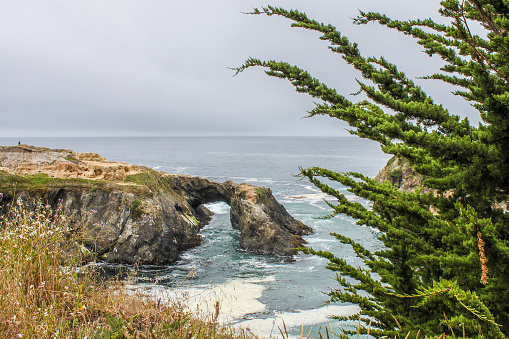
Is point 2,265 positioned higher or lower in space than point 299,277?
higher

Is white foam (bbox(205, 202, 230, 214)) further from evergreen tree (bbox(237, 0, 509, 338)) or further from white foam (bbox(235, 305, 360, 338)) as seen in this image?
evergreen tree (bbox(237, 0, 509, 338))

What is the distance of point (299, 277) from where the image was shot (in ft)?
63.0


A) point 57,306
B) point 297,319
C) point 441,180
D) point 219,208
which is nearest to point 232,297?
point 297,319

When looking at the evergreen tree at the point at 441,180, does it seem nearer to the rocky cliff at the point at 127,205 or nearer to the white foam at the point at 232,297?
the white foam at the point at 232,297

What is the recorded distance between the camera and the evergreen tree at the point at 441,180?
8.82 ft

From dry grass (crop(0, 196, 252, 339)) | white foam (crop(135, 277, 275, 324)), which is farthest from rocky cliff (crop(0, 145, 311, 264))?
dry grass (crop(0, 196, 252, 339))

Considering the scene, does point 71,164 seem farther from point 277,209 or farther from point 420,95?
point 420,95

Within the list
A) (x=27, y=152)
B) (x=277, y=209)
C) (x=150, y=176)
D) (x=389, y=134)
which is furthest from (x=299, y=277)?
(x=27, y=152)

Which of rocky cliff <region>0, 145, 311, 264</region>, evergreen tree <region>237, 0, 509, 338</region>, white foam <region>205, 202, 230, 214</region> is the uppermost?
evergreen tree <region>237, 0, 509, 338</region>

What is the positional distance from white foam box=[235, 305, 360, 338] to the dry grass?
8313 mm

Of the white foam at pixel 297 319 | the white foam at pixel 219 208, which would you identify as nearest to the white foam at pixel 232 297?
the white foam at pixel 297 319

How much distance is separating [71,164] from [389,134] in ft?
79.6

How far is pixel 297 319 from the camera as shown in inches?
551

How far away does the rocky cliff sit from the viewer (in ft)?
63.5
